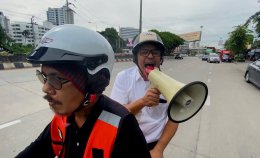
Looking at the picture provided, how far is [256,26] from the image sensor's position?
1775 cm

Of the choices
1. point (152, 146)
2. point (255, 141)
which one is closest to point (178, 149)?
point (255, 141)

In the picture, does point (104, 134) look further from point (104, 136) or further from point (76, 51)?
point (76, 51)

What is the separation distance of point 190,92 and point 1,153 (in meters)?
3.16

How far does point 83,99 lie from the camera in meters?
1.10

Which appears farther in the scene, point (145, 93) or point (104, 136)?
point (145, 93)

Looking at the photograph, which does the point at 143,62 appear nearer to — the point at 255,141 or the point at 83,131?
the point at 83,131

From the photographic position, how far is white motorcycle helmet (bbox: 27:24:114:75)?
1024 millimetres

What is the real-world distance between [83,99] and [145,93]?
2.23 ft

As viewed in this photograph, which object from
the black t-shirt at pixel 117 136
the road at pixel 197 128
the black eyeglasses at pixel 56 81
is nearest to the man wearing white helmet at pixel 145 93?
the black t-shirt at pixel 117 136

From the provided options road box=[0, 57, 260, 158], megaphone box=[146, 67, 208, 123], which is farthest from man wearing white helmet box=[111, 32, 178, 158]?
road box=[0, 57, 260, 158]

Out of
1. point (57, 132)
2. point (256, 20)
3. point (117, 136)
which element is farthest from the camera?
point (256, 20)

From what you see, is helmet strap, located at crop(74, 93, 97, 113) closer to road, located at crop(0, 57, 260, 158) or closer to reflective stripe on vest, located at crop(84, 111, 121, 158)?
reflective stripe on vest, located at crop(84, 111, 121, 158)

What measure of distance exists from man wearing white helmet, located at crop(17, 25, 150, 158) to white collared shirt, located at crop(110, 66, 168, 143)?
495mm

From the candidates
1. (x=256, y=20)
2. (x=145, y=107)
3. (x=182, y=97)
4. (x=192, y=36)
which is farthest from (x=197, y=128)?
(x=192, y=36)
